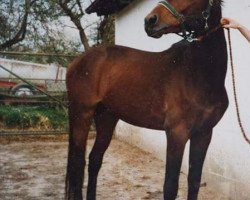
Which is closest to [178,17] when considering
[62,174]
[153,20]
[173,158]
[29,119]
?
[153,20]

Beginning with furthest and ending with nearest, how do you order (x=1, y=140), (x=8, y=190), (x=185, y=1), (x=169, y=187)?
(x=1, y=140) → (x=8, y=190) → (x=169, y=187) → (x=185, y=1)

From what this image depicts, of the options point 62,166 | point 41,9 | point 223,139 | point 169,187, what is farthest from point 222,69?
point 41,9

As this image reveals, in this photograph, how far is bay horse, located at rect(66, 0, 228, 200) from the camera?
3.24 metres

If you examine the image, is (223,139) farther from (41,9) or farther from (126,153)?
(41,9)

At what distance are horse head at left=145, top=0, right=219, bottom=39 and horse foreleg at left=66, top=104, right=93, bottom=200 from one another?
4.57ft

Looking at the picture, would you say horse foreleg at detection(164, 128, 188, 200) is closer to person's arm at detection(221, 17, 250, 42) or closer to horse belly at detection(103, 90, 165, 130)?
horse belly at detection(103, 90, 165, 130)

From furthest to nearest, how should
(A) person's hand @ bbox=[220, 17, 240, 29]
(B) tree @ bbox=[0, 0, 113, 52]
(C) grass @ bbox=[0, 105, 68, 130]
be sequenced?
(B) tree @ bbox=[0, 0, 113, 52], (C) grass @ bbox=[0, 105, 68, 130], (A) person's hand @ bbox=[220, 17, 240, 29]

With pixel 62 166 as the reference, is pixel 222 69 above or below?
above

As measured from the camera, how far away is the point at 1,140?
914 centimetres

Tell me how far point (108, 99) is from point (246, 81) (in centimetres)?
171

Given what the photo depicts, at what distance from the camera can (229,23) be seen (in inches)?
122

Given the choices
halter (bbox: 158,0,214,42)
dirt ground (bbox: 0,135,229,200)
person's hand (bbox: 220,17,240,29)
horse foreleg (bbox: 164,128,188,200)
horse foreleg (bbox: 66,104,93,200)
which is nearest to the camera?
person's hand (bbox: 220,17,240,29)

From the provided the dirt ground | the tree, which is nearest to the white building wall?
the dirt ground

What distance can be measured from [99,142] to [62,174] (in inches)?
72.5
